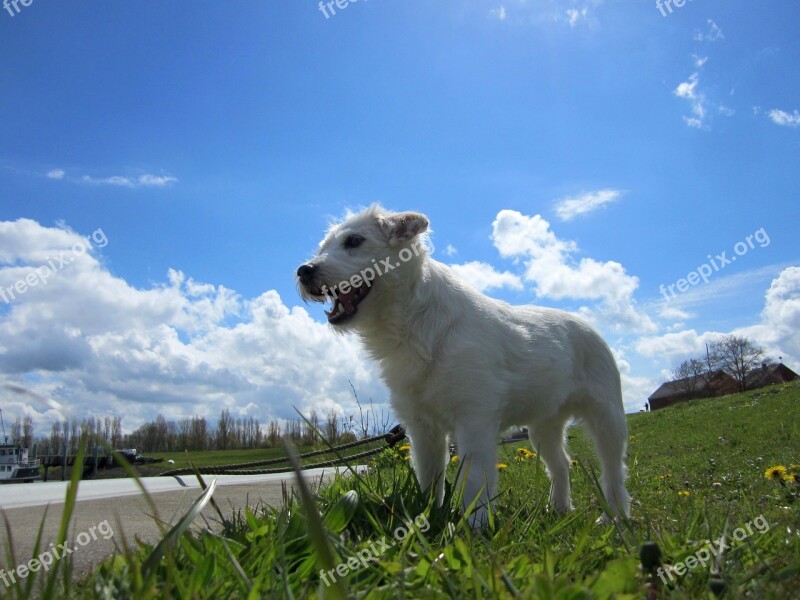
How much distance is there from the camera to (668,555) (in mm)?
2514

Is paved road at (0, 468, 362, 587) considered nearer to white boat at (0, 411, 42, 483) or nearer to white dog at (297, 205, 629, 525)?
white dog at (297, 205, 629, 525)

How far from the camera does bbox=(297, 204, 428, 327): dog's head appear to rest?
17.0ft

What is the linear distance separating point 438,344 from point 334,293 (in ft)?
3.53

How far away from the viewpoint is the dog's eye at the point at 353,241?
18.0 feet

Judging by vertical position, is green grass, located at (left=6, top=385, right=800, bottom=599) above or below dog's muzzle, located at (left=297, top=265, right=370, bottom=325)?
below

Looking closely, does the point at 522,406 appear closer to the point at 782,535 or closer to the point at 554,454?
the point at 554,454

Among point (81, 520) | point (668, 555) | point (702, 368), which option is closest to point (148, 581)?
point (668, 555)

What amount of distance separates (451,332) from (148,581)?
3336 millimetres
